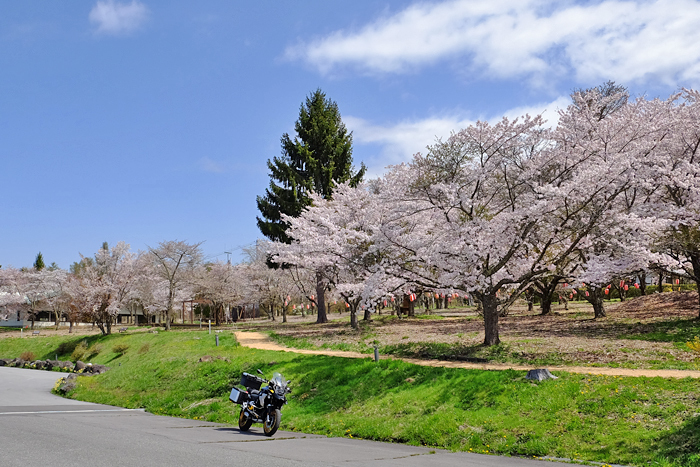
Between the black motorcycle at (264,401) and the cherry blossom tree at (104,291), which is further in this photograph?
the cherry blossom tree at (104,291)

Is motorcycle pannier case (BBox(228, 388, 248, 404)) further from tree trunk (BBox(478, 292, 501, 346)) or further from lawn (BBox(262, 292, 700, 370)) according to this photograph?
tree trunk (BBox(478, 292, 501, 346))

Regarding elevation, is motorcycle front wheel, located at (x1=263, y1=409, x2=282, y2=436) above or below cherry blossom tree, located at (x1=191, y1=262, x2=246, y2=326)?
below

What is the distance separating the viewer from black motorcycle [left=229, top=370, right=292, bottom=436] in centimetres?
1144

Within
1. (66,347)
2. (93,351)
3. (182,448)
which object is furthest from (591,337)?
(66,347)

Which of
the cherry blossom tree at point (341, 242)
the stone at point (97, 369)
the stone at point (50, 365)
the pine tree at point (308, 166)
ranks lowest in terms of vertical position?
the stone at point (50, 365)

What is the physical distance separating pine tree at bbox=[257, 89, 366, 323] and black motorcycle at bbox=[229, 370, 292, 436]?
90.4 ft

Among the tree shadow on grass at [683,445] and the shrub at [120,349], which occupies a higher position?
the tree shadow on grass at [683,445]

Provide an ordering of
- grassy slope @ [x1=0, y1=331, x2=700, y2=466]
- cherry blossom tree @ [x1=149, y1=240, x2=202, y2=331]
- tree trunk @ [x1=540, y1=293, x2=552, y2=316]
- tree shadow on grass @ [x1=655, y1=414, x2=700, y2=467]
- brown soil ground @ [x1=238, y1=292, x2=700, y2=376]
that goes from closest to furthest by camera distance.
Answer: tree shadow on grass @ [x1=655, y1=414, x2=700, y2=467] → grassy slope @ [x1=0, y1=331, x2=700, y2=466] → brown soil ground @ [x1=238, y1=292, x2=700, y2=376] → tree trunk @ [x1=540, y1=293, x2=552, y2=316] → cherry blossom tree @ [x1=149, y1=240, x2=202, y2=331]

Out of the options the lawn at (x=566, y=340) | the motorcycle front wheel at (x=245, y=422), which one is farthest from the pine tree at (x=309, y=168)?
the motorcycle front wheel at (x=245, y=422)

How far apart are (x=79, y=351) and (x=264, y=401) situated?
128ft

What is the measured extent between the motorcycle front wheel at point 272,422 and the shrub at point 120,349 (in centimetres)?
3025

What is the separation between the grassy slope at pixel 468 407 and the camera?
946 cm

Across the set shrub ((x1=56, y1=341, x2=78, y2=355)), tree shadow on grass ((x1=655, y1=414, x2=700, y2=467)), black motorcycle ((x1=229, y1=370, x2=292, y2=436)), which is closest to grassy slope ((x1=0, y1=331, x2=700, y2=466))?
tree shadow on grass ((x1=655, y1=414, x2=700, y2=467))

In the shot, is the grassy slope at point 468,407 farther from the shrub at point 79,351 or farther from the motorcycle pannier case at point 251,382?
the shrub at point 79,351
